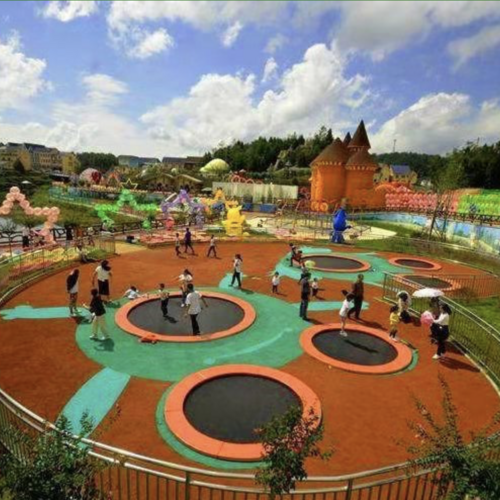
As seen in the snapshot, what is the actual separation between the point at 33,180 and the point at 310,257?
10422cm

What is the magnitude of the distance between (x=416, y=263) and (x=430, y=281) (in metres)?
5.22

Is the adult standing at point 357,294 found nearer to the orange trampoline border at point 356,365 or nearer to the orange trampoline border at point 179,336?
the orange trampoline border at point 356,365

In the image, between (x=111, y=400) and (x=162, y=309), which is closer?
(x=111, y=400)

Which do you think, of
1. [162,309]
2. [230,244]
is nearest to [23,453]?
[162,309]

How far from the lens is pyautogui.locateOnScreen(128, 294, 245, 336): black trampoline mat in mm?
13969

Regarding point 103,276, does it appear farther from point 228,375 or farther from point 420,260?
point 420,260

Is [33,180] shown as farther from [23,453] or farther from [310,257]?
[23,453]

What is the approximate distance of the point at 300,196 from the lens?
67938mm

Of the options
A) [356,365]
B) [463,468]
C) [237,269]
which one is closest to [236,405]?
[356,365]

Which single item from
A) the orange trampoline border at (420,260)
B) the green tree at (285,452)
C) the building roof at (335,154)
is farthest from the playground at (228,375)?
the building roof at (335,154)

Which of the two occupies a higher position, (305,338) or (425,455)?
(425,455)

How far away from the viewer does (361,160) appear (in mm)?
51688

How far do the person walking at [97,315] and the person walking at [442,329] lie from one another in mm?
10074

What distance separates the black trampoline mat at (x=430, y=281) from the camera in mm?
20444
